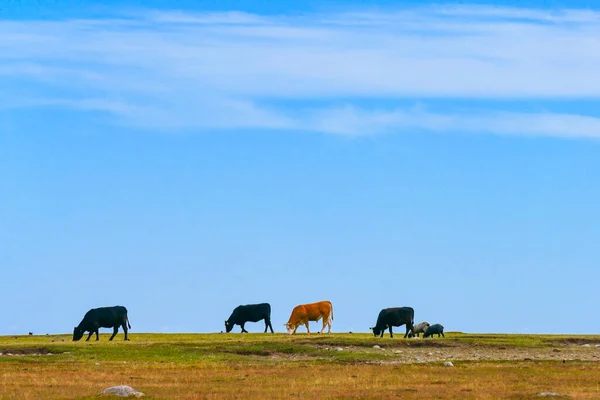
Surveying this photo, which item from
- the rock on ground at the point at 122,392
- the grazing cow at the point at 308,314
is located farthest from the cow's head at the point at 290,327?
the rock on ground at the point at 122,392

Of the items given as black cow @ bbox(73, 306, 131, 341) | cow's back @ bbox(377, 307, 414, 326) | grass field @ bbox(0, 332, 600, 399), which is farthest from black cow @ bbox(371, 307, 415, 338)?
black cow @ bbox(73, 306, 131, 341)

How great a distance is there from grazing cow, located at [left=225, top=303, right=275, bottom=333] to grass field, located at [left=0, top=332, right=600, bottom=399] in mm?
17934

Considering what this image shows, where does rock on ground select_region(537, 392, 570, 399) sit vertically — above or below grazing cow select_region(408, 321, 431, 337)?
below

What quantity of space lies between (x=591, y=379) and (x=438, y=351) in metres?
17.7

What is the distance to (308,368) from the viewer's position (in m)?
44.2

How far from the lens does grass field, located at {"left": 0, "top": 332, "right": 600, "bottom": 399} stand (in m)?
34.7

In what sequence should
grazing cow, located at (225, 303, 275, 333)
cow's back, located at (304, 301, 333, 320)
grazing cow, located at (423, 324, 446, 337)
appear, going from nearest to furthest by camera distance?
cow's back, located at (304, 301, 333, 320) → grazing cow, located at (423, 324, 446, 337) → grazing cow, located at (225, 303, 275, 333)

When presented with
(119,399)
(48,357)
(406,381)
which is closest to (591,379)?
(406,381)

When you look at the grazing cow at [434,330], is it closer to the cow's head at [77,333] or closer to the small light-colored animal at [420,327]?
the small light-colored animal at [420,327]

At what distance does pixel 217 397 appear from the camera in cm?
3238

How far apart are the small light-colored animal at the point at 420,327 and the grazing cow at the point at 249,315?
1099 cm

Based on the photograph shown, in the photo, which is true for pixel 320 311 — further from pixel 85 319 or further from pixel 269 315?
pixel 85 319

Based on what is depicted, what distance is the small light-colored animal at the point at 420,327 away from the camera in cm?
7800

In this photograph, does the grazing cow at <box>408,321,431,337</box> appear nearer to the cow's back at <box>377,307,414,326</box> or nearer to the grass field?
the cow's back at <box>377,307,414,326</box>
